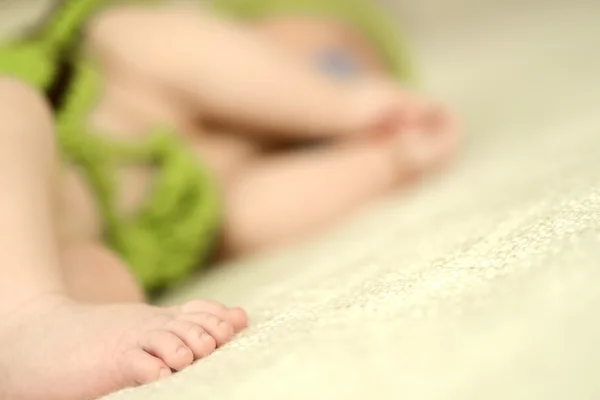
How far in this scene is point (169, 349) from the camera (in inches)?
16.6

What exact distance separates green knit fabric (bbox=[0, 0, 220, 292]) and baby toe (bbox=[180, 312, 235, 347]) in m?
0.26

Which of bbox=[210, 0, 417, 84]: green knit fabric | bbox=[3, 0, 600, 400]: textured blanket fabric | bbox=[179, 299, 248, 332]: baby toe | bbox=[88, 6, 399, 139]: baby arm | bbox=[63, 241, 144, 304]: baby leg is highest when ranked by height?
bbox=[210, 0, 417, 84]: green knit fabric

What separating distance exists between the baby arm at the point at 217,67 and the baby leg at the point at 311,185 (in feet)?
0.17

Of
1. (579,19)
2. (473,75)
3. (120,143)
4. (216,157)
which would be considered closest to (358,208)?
(216,157)

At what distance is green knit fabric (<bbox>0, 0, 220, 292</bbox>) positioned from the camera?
2.27ft

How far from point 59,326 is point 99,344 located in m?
0.03

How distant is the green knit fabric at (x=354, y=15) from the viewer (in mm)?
1179

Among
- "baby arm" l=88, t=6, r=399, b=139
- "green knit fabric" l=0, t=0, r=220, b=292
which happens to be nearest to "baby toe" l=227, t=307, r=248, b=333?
"green knit fabric" l=0, t=0, r=220, b=292

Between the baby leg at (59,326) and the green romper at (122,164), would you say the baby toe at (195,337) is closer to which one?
the baby leg at (59,326)

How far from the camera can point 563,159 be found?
688mm

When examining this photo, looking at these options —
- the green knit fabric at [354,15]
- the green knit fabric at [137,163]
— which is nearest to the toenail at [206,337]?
the green knit fabric at [137,163]

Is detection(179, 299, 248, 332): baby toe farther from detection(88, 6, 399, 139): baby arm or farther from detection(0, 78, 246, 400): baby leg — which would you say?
detection(88, 6, 399, 139): baby arm

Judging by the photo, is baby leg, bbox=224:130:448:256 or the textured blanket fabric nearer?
the textured blanket fabric

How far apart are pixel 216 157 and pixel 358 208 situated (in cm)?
18
